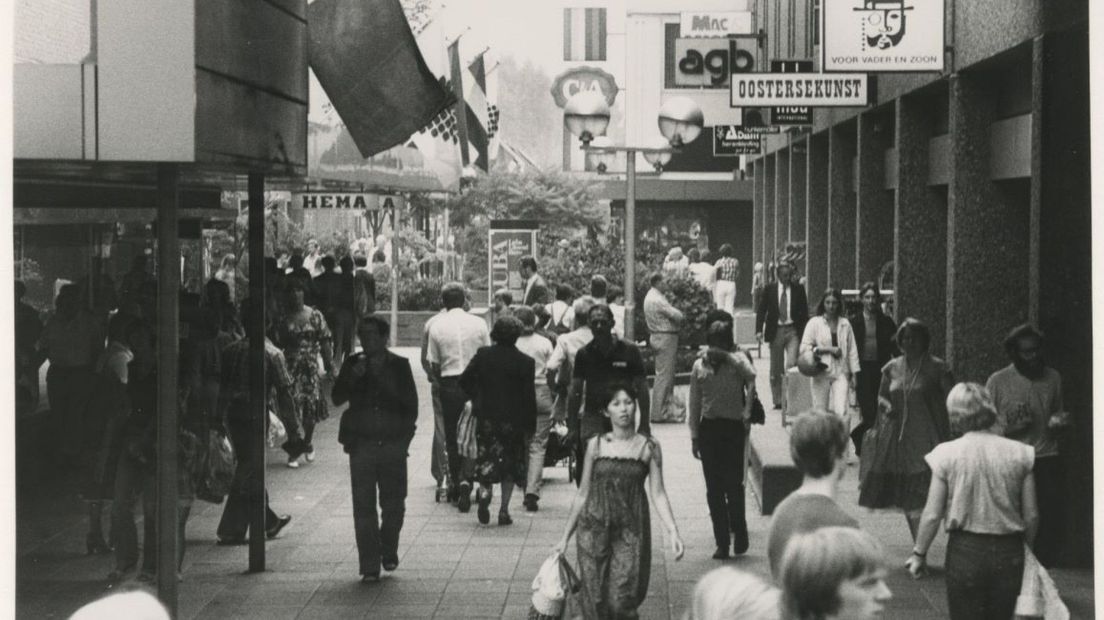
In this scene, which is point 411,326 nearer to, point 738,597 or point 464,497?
point 464,497

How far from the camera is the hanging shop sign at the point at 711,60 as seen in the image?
26641 mm

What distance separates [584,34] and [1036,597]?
45789 mm

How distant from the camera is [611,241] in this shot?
1154 inches

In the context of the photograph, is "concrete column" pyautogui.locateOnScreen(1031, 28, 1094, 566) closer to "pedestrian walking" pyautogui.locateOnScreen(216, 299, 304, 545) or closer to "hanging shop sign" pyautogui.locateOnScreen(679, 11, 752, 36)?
"pedestrian walking" pyautogui.locateOnScreen(216, 299, 304, 545)

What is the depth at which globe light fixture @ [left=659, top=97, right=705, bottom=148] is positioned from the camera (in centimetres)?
1995

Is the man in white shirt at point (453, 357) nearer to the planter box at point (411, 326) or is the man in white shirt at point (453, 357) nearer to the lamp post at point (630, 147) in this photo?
the lamp post at point (630, 147)

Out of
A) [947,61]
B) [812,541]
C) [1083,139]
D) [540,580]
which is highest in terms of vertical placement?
[947,61]

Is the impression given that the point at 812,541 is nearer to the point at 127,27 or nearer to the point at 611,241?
the point at 127,27

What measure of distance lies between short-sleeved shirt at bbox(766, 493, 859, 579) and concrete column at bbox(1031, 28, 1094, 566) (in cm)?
511

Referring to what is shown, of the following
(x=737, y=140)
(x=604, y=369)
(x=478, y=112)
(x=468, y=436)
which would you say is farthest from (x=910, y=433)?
(x=737, y=140)

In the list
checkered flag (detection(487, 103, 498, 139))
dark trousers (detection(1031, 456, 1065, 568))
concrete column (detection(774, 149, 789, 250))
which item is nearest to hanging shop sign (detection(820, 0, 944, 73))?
→ dark trousers (detection(1031, 456, 1065, 568))

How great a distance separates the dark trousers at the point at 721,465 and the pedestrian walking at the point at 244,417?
300 centimetres

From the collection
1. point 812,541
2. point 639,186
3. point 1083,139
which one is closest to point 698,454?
point 1083,139

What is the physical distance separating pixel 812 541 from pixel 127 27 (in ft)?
16.9
